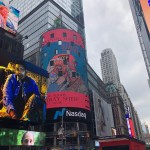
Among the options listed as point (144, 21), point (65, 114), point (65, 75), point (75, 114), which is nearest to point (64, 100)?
point (65, 114)

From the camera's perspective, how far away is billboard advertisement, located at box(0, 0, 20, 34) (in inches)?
1960

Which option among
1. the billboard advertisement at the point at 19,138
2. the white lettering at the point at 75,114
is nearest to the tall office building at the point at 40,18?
the white lettering at the point at 75,114

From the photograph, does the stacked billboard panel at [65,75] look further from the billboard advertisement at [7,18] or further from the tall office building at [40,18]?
the billboard advertisement at [7,18]

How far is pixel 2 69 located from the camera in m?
41.9

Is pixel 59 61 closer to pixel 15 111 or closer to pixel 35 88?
pixel 35 88

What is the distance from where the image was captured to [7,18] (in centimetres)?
5109

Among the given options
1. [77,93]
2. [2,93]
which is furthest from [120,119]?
[2,93]

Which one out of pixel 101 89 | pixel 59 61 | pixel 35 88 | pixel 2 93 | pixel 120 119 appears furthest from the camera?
pixel 120 119

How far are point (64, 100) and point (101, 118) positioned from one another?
2518cm

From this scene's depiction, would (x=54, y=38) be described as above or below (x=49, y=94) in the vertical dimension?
above

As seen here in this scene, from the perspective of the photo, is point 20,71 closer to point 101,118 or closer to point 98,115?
point 98,115

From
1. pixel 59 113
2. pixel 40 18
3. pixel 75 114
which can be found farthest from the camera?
pixel 40 18

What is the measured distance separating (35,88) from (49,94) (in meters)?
18.7

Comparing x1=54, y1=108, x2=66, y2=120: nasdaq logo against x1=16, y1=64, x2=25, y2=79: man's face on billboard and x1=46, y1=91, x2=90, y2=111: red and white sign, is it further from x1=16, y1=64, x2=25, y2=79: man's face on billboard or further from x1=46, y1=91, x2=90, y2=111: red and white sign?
x1=16, y1=64, x2=25, y2=79: man's face on billboard
